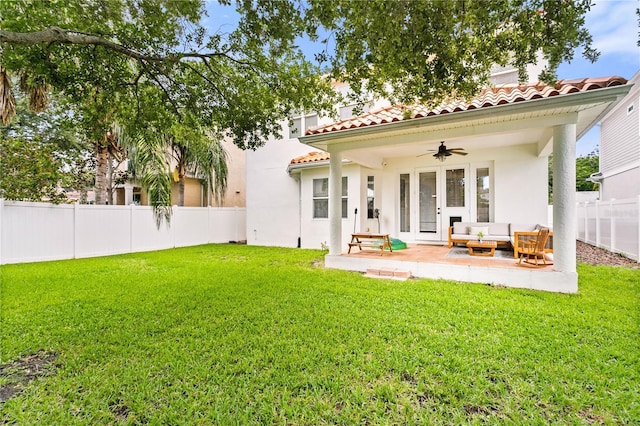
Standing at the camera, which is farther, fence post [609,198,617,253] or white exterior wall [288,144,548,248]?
fence post [609,198,617,253]

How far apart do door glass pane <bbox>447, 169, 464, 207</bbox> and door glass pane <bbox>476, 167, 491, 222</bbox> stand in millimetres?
479

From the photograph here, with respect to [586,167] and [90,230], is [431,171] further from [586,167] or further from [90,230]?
[586,167]

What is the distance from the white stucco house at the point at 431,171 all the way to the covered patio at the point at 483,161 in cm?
2

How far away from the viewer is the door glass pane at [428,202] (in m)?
10.3

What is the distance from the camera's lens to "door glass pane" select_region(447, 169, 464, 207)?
32.3ft

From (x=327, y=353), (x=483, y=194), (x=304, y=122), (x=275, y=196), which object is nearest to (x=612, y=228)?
(x=483, y=194)

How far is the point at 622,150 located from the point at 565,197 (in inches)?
446

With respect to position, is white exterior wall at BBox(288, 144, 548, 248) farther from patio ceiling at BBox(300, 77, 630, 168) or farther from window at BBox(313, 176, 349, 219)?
patio ceiling at BBox(300, 77, 630, 168)

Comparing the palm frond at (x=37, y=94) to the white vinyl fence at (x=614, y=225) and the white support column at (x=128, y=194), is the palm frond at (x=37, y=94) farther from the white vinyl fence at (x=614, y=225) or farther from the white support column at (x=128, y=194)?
the white support column at (x=128, y=194)

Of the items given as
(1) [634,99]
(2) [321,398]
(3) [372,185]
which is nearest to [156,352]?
(2) [321,398]

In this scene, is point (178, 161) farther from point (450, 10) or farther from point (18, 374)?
point (450, 10)

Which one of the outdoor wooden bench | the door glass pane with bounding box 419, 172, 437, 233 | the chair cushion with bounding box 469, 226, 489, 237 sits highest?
the door glass pane with bounding box 419, 172, 437, 233

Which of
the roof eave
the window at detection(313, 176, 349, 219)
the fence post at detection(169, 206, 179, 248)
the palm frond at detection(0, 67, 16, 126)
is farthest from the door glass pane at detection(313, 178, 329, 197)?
the palm frond at detection(0, 67, 16, 126)

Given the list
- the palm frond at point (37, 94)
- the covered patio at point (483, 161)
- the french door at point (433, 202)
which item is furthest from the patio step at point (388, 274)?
the palm frond at point (37, 94)
